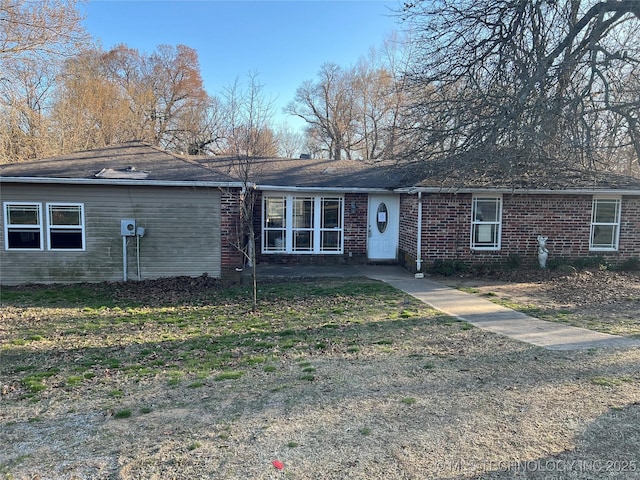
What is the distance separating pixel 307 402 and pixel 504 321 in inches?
179

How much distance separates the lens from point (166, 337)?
6.28m

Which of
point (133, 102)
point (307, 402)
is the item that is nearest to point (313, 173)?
point (307, 402)

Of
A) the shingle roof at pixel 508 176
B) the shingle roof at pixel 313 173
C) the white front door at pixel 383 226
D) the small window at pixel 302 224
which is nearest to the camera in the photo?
the shingle roof at pixel 508 176

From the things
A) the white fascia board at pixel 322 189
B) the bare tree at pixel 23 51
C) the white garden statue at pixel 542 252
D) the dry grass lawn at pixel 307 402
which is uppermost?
the bare tree at pixel 23 51

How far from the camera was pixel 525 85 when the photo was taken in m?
6.78

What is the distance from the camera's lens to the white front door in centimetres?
1361

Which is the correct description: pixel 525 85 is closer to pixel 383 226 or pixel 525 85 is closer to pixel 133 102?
pixel 383 226

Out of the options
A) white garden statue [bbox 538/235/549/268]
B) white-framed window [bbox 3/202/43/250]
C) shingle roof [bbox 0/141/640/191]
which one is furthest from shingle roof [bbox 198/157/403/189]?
white-framed window [bbox 3/202/43/250]

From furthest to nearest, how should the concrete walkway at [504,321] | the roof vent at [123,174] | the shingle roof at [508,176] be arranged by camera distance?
1. the roof vent at [123,174]
2. the shingle roof at [508,176]
3. the concrete walkway at [504,321]

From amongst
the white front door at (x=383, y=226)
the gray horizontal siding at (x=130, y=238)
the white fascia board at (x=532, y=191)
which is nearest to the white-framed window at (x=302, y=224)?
the white front door at (x=383, y=226)

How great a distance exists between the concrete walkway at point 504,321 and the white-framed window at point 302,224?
3128mm

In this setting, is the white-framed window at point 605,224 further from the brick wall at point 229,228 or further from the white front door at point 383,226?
the brick wall at point 229,228

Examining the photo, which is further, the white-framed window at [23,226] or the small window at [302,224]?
the small window at [302,224]

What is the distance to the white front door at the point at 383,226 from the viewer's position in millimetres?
13609
